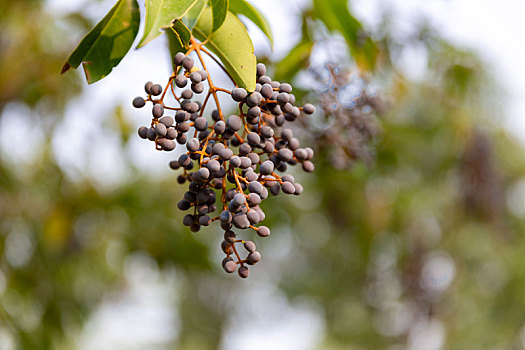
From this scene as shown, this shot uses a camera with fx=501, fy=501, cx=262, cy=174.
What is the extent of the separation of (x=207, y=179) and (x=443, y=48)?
204 centimetres

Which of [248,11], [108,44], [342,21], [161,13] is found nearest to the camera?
[161,13]

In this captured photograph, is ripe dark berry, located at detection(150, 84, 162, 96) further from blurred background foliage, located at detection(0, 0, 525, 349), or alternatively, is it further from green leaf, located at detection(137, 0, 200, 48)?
blurred background foliage, located at detection(0, 0, 525, 349)

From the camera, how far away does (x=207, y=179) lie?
753 mm

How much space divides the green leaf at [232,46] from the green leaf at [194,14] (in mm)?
54

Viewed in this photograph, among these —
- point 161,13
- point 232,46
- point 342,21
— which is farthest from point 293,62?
point 161,13

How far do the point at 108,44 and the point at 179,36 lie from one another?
13 centimetres

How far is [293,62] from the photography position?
1.56 metres

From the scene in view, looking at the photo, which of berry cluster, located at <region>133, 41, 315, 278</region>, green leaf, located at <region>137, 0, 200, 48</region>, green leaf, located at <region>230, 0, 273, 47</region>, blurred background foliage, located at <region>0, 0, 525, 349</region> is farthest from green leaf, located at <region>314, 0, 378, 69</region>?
green leaf, located at <region>137, 0, 200, 48</region>

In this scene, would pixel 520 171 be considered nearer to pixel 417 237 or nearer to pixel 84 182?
pixel 417 237

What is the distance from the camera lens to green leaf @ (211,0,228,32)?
0.79 meters

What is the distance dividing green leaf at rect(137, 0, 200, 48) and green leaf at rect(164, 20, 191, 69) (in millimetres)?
31

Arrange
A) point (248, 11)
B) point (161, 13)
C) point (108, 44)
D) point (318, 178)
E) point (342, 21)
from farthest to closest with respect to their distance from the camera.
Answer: point (318, 178) → point (342, 21) → point (248, 11) → point (108, 44) → point (161, 13)

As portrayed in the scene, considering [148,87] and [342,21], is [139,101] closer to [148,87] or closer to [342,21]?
[148,87]

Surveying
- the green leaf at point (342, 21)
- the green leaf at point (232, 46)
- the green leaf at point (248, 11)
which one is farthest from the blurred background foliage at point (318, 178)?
the green leaf at point (232, 46)
